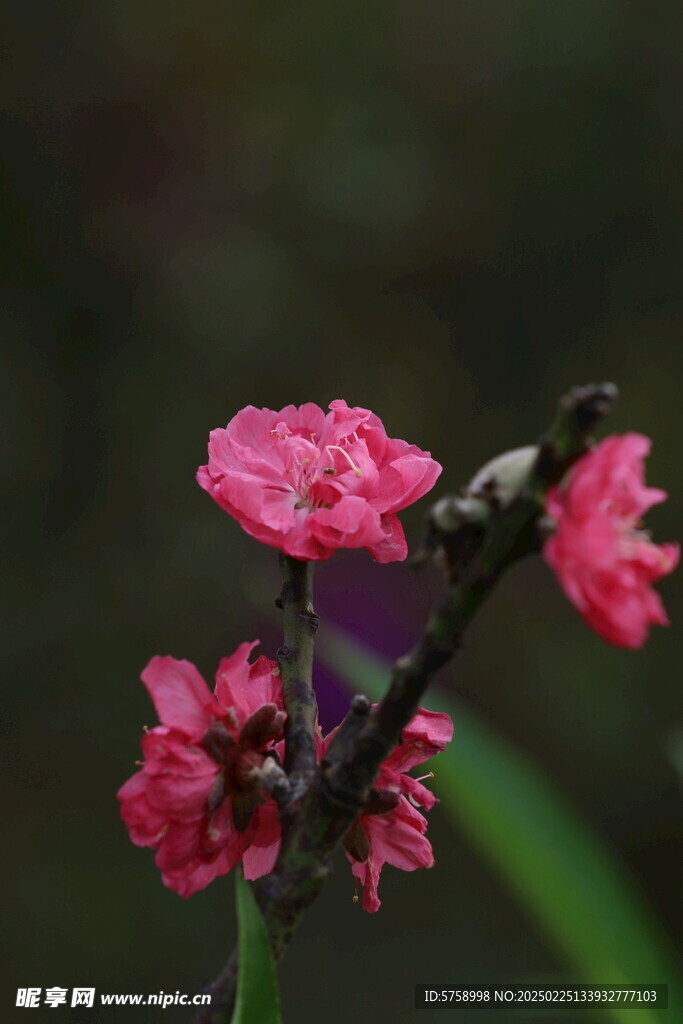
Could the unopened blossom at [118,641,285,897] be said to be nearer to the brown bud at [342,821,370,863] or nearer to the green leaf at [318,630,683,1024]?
the brown bud at [342,821,370,863]

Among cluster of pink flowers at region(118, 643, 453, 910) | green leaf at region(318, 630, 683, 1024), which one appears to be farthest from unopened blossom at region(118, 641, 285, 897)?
A: green leaf at region(318, 630, 683, 1024)

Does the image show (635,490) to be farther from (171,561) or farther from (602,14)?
(602,14)

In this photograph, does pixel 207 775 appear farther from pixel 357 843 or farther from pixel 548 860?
pixel 548 860

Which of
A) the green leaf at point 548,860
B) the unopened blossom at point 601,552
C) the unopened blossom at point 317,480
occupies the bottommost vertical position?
the green leaf at point 548,860

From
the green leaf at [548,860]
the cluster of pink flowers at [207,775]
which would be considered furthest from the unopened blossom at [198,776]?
the green leaf at [548,860]

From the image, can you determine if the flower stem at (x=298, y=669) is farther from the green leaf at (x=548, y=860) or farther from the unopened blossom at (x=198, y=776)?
the green leaf at (x=548, y=860)

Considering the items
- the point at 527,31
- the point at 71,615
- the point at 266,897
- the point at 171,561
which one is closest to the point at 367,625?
the point at 171,561

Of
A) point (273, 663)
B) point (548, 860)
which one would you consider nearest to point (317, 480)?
point (273, 663)

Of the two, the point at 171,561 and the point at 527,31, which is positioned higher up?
the point at 527,31
